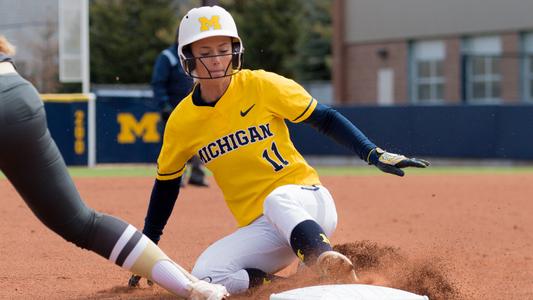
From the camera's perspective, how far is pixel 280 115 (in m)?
5.25

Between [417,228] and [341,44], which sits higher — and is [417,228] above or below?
below

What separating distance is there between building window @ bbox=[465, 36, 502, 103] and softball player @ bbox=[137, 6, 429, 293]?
24.7 meters

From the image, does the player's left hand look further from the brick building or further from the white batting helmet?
the brick building

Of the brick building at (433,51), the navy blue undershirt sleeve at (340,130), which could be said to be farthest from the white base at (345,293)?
the brick building at (433,51)

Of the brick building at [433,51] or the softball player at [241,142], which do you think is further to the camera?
the brick building at [433,51]

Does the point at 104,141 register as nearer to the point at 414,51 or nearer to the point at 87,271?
the point at 87,271

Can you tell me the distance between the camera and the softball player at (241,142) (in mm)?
5098

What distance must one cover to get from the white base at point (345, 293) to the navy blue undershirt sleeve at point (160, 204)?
4.01ft

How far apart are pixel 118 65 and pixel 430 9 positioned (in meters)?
16.0

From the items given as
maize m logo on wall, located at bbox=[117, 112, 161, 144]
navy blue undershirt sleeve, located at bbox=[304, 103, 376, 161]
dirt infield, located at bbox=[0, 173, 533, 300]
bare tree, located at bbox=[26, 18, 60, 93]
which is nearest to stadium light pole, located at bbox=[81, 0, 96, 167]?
bare tree, located at bbox=[26, 18, 60, 93]

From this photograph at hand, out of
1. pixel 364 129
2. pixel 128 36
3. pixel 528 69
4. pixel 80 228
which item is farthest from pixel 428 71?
pixel 80 228

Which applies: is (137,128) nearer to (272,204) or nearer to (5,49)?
(272,204)

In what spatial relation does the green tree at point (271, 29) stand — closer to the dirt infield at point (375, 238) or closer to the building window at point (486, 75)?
the building window at point (486, 75)

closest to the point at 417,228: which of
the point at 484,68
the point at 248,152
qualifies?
the point at 248,152
